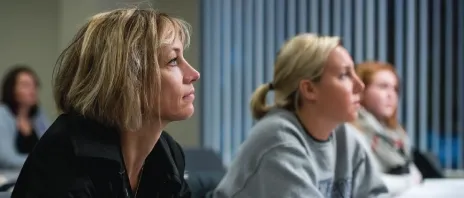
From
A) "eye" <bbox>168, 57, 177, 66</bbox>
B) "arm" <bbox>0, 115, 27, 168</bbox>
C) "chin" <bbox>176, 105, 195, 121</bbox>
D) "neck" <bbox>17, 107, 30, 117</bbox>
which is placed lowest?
"arm" <bbox>0, 115, 27, 168</bbox>

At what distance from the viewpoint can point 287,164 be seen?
185cm

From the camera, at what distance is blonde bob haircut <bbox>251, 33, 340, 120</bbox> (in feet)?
6.66

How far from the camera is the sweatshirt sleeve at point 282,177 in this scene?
1.83 m

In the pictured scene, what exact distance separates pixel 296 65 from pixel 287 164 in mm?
315

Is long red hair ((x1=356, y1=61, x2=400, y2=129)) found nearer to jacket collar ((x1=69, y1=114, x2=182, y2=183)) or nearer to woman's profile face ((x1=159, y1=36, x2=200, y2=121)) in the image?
woman's profile face ((x1=159, y1=36, x2=200, y2=121))

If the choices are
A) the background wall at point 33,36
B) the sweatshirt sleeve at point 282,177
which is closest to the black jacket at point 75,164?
the sweatshirt sleeve at point 282,177

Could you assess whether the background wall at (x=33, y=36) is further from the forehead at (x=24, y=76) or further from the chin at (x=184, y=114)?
the chin at (x=184, y=114)

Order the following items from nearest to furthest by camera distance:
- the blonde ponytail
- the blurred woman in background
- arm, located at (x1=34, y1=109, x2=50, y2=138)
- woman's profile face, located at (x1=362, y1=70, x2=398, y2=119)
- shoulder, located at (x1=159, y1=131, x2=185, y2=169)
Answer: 1. shoulder, located at (x1=159, y1=131, x2=185, y2=169)
2. the blonde ponytail
3. woman's profile face, located at (x1=362, y1=70, x2=398, y2=119)
4. the blurred woman in background
5. arm, located at (x1=34, y1=109, x2=50, y2=138)

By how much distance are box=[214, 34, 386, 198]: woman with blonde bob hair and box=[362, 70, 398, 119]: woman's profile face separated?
1.06 m

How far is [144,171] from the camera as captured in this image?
1.53m

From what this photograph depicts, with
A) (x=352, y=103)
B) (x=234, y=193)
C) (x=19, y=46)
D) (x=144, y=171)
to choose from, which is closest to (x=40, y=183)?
(x=144, y=171)

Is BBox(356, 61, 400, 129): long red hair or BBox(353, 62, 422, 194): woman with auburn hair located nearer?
BBox(353, 62, 422, 194): woman with auburn hair

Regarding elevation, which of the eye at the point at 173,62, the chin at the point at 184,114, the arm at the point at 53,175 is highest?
the eye at the point at 173,62

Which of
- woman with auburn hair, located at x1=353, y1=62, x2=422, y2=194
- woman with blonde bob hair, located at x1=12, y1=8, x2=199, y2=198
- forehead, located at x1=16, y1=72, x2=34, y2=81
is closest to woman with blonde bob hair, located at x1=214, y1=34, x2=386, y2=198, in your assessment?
woman with blonde bob hair, located at x1=12, y1=8, x2=199, y2=198
